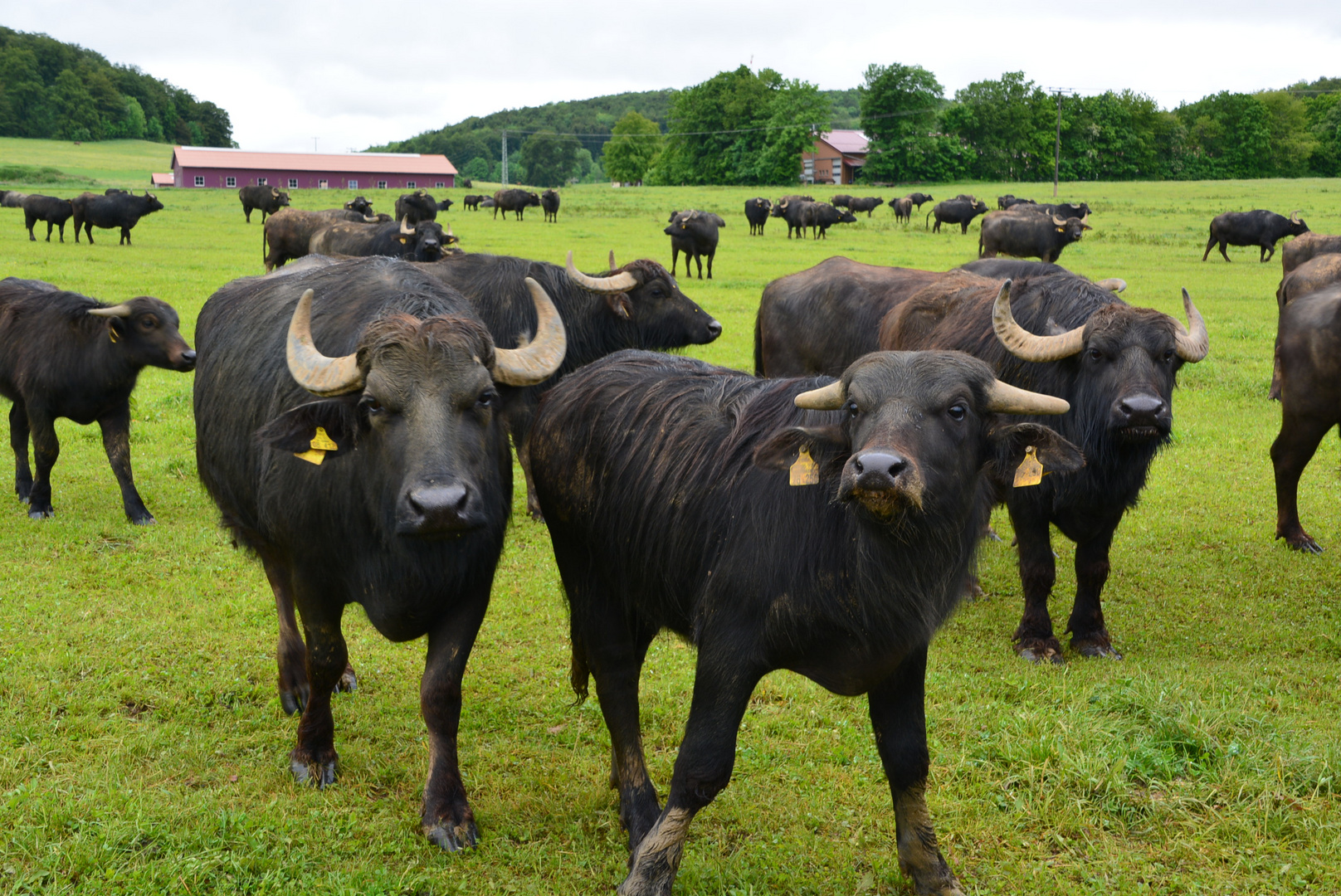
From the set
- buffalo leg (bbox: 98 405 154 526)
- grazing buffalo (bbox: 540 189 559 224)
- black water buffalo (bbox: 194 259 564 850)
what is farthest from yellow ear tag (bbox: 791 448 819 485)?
grazing buffalo (bbox: 540 189 559 224)

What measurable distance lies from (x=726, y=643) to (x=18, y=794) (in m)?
2.79

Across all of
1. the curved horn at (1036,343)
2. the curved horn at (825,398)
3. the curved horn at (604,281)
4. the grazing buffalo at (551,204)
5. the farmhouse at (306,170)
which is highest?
the farmhouse at (306,170)

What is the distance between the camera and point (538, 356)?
3.91 meters

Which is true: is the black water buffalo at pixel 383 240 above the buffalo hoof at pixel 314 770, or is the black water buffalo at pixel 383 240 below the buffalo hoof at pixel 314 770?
above

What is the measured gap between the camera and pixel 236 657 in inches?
208

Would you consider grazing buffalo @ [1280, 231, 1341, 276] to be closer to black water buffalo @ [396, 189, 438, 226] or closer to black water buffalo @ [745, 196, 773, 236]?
black water buffalo @ [745, 196, 773, 236]

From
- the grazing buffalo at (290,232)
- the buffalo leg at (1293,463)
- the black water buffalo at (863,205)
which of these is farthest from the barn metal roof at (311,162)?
the buffalo leg at (1293,463)

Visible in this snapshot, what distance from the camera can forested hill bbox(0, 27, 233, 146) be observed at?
10581cm

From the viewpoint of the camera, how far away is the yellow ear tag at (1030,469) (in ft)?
10.3

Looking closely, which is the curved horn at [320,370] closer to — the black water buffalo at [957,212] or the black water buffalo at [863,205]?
the black water buffalo at [957,212]

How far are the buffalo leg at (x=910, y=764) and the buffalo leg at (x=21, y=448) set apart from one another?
24.3ft

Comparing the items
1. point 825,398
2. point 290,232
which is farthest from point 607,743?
point 290,232

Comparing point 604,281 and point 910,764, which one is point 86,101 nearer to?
point 604,281


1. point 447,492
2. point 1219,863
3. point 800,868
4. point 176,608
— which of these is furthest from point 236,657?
point 1219,863
